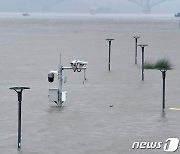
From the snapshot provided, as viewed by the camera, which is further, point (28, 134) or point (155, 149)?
point (28, 134)

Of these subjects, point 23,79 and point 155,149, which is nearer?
point 155,149

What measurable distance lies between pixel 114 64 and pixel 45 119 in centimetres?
1874

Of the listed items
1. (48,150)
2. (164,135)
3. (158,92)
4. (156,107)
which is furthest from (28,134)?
(158,92)

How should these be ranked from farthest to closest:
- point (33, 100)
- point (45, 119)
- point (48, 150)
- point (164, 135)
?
point (33, 100)
point (45, 119)
point (164, 135)
point (48, 150)

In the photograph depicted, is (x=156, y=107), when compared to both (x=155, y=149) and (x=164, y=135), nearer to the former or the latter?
(x=164, y=135)

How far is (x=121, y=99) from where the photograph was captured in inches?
798

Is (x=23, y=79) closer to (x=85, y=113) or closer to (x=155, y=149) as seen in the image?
(x=85, y=113)

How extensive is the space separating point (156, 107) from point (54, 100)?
3.07 m

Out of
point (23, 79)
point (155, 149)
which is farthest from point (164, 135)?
point (23, 79)

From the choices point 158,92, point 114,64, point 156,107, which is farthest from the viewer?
point 114,64

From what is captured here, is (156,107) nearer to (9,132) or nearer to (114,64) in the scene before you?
(9,132)

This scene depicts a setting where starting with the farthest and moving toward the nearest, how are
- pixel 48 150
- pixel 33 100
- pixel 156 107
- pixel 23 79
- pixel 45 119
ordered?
pixel 23 79
pixel 33 100
pixel 156 107
pixel 45 119
pixel 48 150

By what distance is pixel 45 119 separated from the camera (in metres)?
16.5

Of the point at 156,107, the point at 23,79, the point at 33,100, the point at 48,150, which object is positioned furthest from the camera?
the point at 23,79
